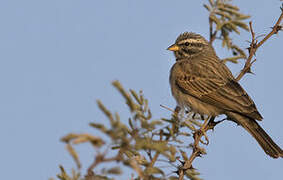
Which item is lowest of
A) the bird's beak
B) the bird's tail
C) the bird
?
the bird's tail

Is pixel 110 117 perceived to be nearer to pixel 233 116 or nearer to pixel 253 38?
pixel 253 38

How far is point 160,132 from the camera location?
14.3ft

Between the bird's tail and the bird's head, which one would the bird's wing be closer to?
the bird's tail

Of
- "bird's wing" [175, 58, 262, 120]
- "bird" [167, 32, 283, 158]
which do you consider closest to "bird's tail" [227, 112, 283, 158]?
"bird" [167, 32, 283, 158]

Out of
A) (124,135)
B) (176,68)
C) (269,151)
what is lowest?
(124,135)

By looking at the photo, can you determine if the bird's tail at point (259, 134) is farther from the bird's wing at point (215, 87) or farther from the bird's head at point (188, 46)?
the bird's head at point (188, 46)

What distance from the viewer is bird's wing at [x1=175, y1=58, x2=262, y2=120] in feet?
26.7

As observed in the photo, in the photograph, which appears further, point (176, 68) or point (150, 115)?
point (176, 68)

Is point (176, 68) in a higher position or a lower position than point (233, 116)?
higher

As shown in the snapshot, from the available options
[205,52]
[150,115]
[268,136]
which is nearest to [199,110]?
[268,136]

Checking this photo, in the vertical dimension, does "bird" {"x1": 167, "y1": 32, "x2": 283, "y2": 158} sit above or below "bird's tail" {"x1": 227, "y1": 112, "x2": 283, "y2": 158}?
above

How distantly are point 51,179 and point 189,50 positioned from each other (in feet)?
24.1

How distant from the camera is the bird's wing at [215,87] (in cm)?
815

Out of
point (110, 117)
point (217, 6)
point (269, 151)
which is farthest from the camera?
point (269, 151)
